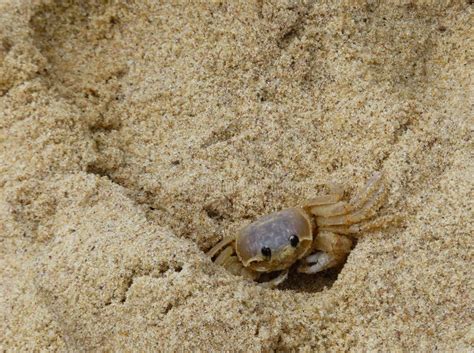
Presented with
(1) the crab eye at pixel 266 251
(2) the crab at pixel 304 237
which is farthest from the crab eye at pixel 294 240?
(1) the crab eye at pixel 266 251

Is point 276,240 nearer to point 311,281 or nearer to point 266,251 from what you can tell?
point 266,251

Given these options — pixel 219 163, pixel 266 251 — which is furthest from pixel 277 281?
pixel 219 163

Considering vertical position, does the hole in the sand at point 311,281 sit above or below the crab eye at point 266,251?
below

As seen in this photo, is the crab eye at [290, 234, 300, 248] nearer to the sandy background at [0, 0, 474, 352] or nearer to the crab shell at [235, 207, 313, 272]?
the crab shell at [235, 207, 313, 272]

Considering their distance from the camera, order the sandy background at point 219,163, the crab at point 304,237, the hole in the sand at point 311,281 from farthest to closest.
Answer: the hole in the sand at point 311,281
the crab at point 304,237
the sandy background at point 219,163

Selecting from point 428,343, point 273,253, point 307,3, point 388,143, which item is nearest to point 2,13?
point 307,3

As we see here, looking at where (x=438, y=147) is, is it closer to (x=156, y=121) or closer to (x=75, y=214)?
(x=156, y=121)

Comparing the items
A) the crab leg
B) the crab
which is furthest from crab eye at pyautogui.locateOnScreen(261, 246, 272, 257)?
the crab leg

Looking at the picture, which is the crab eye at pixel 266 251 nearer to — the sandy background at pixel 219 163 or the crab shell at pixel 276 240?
the crab shell at pixel 276 240
